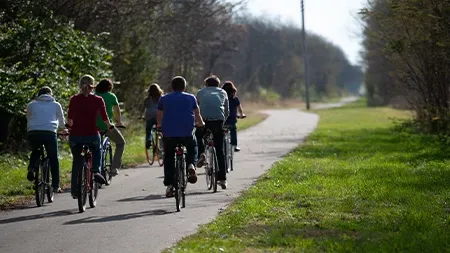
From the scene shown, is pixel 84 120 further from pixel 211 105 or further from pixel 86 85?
pixel 211 105

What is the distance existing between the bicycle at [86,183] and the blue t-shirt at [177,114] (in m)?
1.10

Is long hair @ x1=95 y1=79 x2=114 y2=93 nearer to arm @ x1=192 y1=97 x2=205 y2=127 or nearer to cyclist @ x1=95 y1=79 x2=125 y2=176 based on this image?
Answer: cyclist @ x1=95 y1=79 x2=125 y2=176

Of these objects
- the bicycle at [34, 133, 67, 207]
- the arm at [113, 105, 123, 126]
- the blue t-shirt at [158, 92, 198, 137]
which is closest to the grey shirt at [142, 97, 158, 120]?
the arm at [113, 105, 123, 126]

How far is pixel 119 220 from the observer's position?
12.8 m

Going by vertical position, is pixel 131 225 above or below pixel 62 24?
below

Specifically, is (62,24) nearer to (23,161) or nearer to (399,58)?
(23,161)

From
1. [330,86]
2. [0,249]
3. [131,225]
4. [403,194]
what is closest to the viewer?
[0,249]

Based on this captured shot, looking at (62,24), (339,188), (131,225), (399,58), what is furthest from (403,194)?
(399,58)

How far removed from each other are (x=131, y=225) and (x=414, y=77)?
934 inches

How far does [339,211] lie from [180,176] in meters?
2.36

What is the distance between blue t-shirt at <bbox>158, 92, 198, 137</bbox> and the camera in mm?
14305

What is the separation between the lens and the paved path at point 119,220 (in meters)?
10.8

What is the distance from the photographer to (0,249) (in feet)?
35.0

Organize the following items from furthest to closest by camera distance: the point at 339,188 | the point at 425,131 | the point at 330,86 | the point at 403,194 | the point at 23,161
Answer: the point at 330,86 < the point at 425,131 < the point at 23,161 < the point at 339,188 < the point at 403,194
